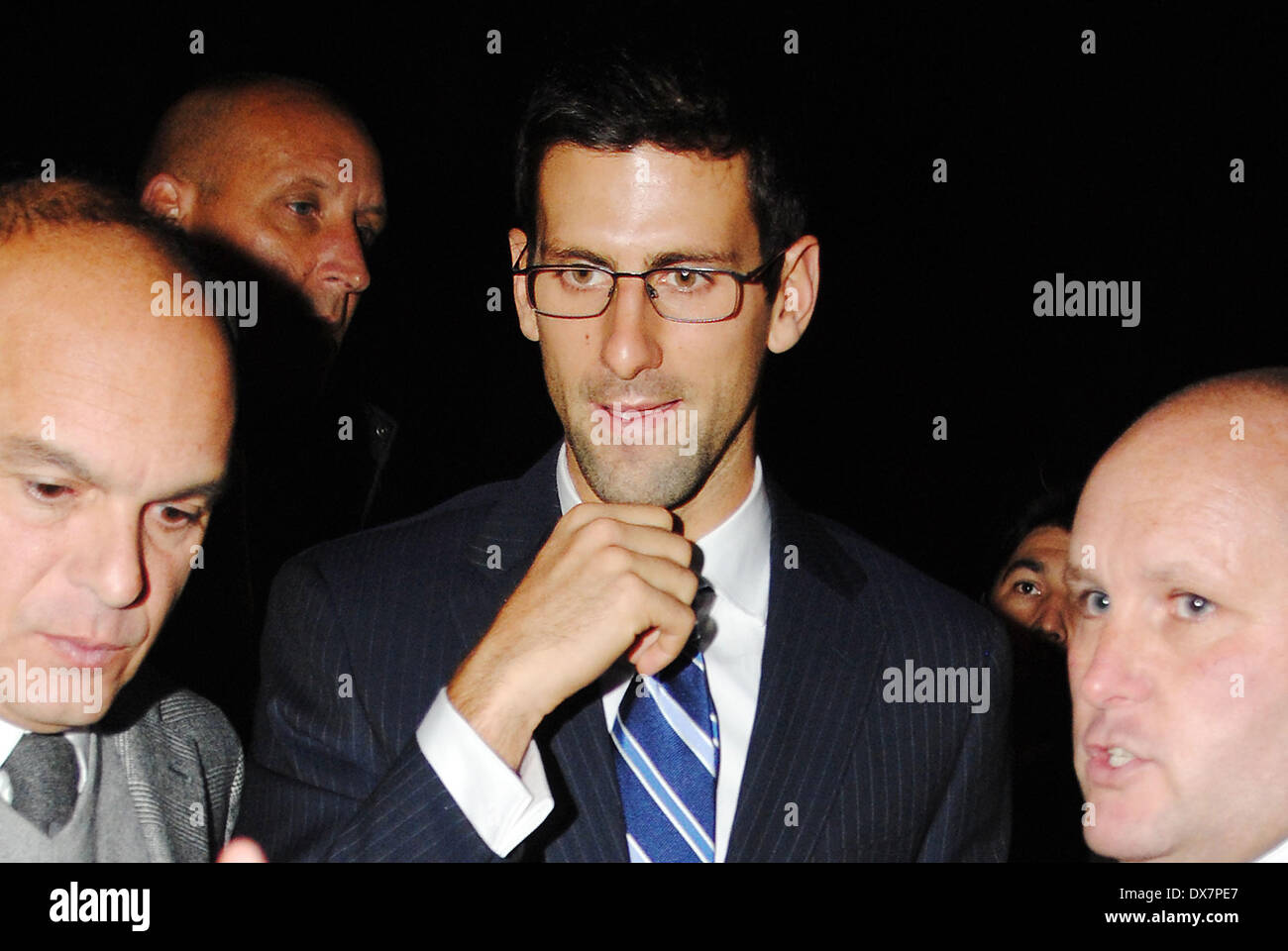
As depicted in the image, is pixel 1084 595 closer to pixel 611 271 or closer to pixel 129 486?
pixel 611 271

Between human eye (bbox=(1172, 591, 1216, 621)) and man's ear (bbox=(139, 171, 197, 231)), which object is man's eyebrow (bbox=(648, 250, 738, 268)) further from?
man's ear (bbox=(139, 171, 197, 231))

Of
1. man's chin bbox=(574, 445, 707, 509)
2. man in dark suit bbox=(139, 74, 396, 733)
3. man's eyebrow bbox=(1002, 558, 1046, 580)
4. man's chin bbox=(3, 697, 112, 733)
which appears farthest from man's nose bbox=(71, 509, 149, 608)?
man's eyebrow bbox=(1002, 558, 1046, 580)

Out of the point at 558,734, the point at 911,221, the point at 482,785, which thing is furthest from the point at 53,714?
the point at 911,221

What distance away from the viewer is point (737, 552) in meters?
2.24

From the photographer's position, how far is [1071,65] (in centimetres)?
405

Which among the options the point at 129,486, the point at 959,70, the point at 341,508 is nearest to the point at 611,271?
the point at 129,486

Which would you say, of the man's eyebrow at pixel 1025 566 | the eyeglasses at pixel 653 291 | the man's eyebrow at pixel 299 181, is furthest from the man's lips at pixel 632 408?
the man's eyebrow at pixel 1025 566

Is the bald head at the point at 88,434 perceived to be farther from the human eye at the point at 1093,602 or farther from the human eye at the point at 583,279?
the human eye at the point at 1093,602

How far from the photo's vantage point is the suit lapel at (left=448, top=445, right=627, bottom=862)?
187 cm

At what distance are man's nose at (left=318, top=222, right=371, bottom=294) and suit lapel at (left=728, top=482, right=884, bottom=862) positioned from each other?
60.3 inches

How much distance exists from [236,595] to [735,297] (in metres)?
1.48

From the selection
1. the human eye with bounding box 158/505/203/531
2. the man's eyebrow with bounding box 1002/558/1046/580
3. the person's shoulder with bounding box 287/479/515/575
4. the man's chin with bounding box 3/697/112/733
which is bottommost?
the man's eyebrow with bounding box 1002/558/1046/580

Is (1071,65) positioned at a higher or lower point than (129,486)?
higher
